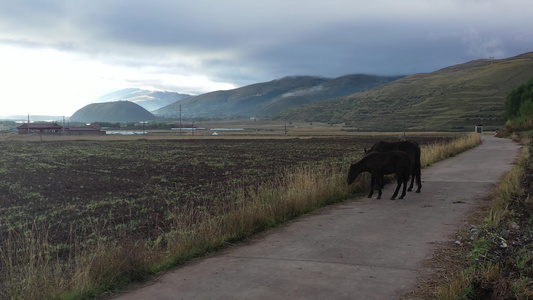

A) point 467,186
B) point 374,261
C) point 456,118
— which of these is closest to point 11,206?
point 374,261

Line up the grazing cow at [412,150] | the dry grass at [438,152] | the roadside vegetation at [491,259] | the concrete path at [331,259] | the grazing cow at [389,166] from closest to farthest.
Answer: the roadside vegetation at [491,259] → the concrete path at [331,259] → the grazing cow at [389,166] → the grazing cow at [412,150] → the dry grass at [438,152]

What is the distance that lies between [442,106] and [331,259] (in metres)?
136

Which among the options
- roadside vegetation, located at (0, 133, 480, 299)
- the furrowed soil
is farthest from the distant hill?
roadside vegetation, located at (0, 133, 480, 299)

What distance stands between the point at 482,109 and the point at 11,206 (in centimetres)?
12441

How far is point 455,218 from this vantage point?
29.6 feet

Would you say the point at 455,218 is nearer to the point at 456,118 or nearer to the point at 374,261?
the point at 374,261

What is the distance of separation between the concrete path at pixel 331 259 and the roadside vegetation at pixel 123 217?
486 mm

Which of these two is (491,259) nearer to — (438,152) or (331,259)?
(331,259)

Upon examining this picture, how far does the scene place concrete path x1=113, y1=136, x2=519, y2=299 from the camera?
5.16 metres

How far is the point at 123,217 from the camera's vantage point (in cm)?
1166

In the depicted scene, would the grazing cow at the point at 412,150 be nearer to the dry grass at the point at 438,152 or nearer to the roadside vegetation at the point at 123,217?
the roadside vegetation at the point at 123,217

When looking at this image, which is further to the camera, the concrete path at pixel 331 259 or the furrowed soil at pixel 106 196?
the furrowed soil at pixel 106 196

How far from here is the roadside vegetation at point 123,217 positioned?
5.75 metres

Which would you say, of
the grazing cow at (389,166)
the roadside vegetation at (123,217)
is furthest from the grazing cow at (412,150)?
the roadside vegetation at (123,217)
